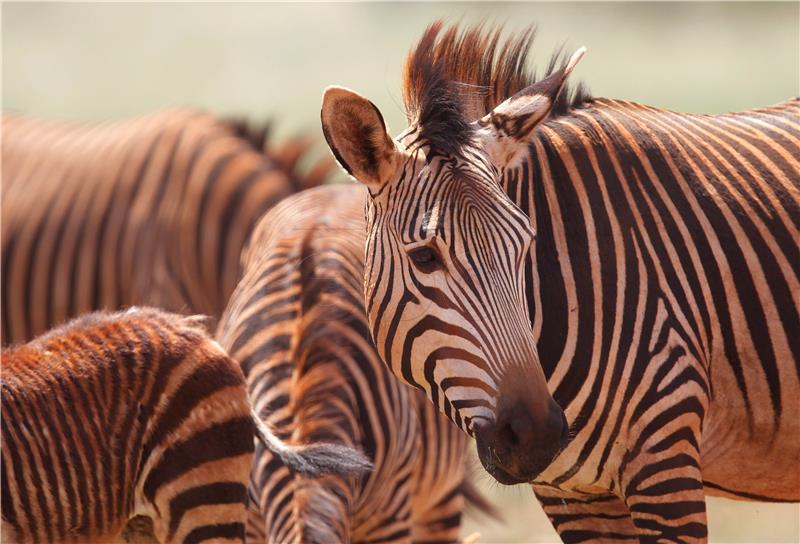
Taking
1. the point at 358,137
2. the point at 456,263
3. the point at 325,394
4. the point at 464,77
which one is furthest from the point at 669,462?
the point at 325,394

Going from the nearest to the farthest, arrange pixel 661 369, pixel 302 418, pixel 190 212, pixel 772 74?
1. pixel 661 369
2. pixel 302 418
3. pixel 190 212
4. pixel 772 74

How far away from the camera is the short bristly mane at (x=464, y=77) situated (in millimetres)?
4422

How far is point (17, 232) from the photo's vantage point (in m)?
10.6

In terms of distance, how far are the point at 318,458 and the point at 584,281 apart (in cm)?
146

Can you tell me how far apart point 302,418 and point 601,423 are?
1849 millimetres

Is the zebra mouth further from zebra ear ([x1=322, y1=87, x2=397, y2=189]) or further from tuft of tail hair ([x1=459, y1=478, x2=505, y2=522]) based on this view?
tuft of tail hair ([x1=459, y1=478, x2=505, y2=522])

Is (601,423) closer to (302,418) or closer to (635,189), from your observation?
(635,189)

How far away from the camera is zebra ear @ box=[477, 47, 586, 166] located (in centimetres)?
441

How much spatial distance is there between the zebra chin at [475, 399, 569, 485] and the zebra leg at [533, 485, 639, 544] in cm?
109

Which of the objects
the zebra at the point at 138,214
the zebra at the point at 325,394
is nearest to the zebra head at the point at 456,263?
the zebra at the point at 325,394

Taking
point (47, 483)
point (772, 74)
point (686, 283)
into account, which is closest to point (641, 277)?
point (686, 283)

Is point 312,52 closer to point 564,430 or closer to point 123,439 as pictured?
point 123,439

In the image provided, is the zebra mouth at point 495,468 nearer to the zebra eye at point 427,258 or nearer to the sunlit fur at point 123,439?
the zebra eye at point 427,258

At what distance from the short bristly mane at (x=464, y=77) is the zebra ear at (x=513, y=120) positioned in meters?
0.09
